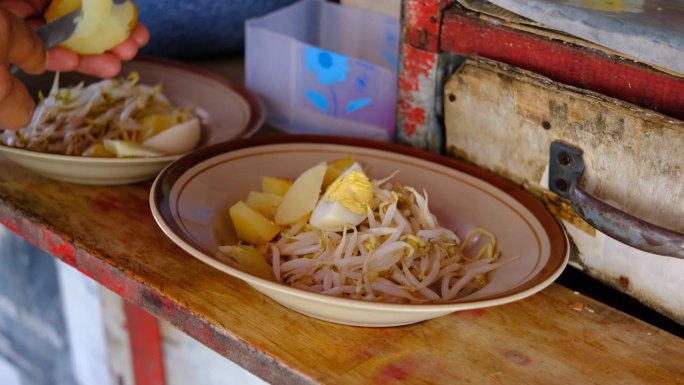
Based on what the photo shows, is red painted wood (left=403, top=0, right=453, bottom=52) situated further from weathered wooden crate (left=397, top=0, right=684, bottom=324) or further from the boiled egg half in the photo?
the boiled egg half

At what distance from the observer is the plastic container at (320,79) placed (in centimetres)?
159

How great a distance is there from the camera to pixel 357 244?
111 cm

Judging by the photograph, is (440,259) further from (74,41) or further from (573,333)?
(74,41)

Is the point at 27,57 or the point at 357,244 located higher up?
the point at 27,57

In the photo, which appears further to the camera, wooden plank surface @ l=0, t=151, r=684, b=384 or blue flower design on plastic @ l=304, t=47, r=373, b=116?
blue flower design on plastic @ l=304, t=47, r=373, b=116

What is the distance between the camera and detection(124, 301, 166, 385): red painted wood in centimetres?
138

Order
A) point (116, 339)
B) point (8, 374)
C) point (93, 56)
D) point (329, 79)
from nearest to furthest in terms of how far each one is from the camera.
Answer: point (93, 56) → point (116, 339) → point (329, 79) → point (8, 374)

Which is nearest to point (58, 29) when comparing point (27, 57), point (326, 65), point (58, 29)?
point (58, 29)

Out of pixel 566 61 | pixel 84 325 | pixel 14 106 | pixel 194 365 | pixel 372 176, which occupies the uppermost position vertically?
pixel 566 61

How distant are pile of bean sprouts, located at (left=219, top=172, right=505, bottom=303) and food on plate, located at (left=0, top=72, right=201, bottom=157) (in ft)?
1.17


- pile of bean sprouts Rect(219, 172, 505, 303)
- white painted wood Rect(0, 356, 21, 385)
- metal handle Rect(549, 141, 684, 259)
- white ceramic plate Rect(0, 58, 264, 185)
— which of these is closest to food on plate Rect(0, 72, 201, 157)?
white ceramic plate Rect(0, 58, 264, 185)

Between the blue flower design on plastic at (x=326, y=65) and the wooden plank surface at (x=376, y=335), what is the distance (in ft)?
1.71

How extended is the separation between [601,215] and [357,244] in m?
0.32

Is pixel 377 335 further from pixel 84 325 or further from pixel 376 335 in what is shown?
pixel 84 325
